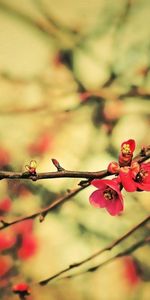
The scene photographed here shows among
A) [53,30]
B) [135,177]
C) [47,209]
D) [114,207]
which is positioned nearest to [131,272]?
[47,209]

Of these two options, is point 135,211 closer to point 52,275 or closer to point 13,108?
point 52,275

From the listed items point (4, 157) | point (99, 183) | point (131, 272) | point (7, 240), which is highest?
point (4, 157)

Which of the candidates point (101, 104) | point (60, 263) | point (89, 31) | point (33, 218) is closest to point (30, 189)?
point (33, 218)

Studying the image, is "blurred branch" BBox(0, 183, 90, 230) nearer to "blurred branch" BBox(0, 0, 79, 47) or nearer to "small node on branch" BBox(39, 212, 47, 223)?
"small node on branch" BBox(39, 212, 47, 223)

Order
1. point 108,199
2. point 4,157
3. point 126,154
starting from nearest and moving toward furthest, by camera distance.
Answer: point 126,154 → point 108,199 → point 4,157

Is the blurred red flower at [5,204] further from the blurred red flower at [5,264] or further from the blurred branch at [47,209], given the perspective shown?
the blurred red flower at [5,264]

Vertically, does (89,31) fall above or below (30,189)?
above

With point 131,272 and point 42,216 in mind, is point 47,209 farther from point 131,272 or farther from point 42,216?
point 131,272
